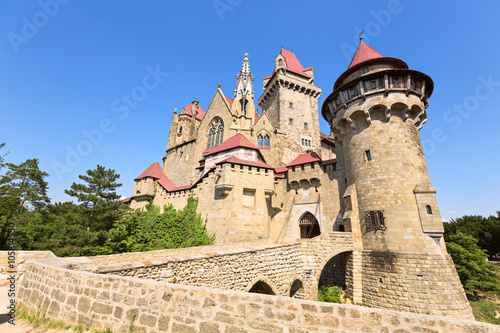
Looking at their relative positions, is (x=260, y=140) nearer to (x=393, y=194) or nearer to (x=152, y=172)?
(x=152, y=172)

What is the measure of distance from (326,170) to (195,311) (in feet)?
58.7

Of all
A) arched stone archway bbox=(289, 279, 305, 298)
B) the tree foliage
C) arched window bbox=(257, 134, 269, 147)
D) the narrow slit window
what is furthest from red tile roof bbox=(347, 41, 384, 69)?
the tree foliage

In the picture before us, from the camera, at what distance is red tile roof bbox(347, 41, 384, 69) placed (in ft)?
57.6

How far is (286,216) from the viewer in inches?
827

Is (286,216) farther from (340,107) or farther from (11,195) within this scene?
(11,195)

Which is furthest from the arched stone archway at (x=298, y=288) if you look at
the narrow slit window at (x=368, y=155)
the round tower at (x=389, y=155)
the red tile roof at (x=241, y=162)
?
the red tile roof at (x=241, y=162)

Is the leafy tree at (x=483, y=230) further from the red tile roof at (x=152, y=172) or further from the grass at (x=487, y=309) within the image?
the red tile roof at (x=152, y=172)

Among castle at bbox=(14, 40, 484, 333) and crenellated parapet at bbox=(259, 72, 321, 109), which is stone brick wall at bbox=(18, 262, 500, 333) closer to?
castle at bbox=(14, 40, 484, 333)

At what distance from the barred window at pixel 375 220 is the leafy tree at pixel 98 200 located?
1994cm

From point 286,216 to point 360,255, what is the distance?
321 inches

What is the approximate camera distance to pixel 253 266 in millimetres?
9805

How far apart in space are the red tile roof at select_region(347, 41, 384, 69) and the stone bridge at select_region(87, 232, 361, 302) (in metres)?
13.9

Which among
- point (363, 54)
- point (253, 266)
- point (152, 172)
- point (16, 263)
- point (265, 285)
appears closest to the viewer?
point (16, 263)

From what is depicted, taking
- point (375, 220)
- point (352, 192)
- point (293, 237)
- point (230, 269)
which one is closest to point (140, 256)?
point (230, 269)
